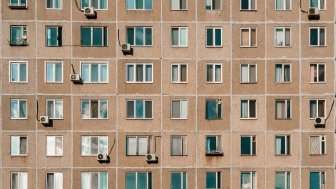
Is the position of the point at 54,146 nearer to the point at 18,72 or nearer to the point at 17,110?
the point at 17,110

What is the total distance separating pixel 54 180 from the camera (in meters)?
30.1

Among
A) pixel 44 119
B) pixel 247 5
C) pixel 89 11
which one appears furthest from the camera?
pixel 247 5

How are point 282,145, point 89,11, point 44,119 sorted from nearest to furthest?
point 44,119, point 89,11, point 282,145

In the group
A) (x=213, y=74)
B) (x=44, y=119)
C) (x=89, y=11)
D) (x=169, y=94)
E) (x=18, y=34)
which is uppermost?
(x=89, y=11)

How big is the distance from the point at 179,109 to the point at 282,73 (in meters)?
6.75

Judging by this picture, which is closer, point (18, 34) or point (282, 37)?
point (18, 34)

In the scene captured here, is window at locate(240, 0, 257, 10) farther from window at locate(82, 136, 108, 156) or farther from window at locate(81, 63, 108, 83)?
window at locate(82, 136, 108, 156)

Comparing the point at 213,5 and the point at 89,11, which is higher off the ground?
the point at 213,5

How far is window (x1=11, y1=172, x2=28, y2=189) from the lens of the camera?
30.0 metres

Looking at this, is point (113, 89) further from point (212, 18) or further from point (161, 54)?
point (212, 18)

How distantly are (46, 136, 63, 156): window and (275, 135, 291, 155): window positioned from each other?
525 inches

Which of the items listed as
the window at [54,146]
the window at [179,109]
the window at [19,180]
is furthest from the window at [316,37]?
the window at [19,180]

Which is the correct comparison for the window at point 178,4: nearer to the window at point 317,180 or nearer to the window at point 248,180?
the window at point 248,180

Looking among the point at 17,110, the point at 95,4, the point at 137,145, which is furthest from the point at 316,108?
the point at 17,110
